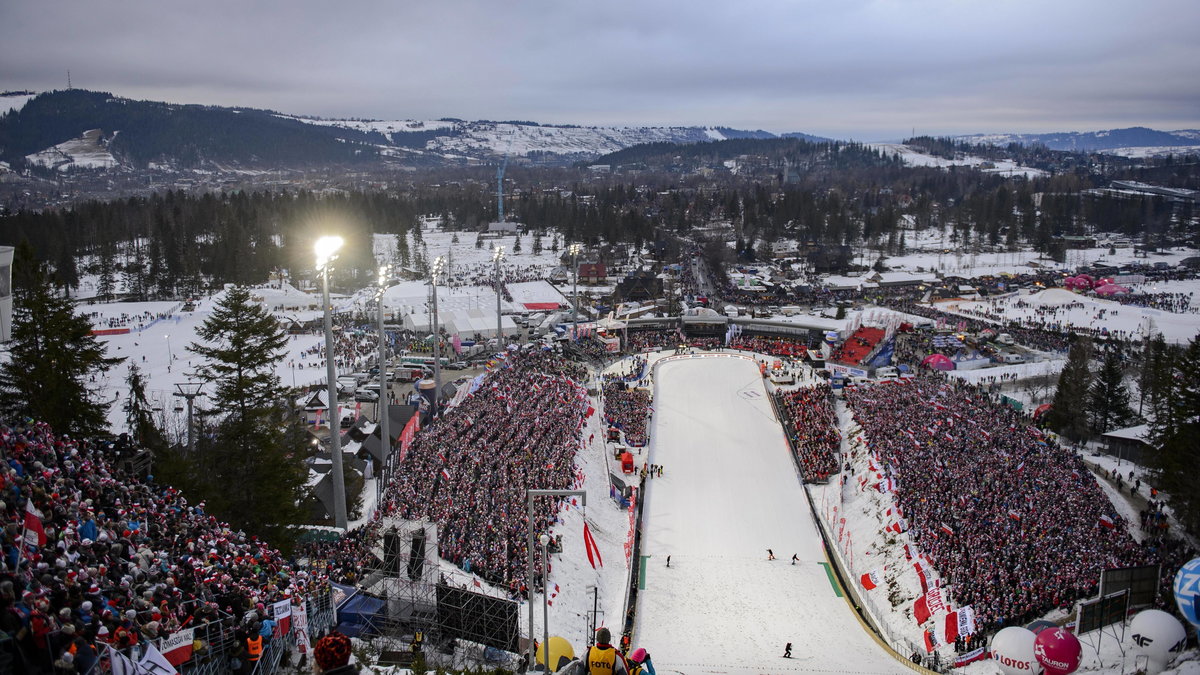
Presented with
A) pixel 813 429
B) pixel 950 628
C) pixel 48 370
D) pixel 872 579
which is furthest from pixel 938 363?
pixel 48 370

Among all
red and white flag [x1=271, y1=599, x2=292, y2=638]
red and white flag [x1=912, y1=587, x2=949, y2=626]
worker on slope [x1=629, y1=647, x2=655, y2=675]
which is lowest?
red and white flag [x1=912, y1=587, x2=949, y2=626]

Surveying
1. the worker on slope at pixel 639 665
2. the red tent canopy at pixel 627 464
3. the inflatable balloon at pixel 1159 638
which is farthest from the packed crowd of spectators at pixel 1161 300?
the worker on slope at pixel 639 665

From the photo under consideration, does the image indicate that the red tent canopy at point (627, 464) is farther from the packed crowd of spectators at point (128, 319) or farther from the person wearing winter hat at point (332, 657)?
the packed crowd of spectators at point (128, 319)

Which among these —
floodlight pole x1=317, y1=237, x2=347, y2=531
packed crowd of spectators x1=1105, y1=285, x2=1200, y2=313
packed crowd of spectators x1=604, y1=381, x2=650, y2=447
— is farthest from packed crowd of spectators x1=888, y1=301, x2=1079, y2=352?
floodlight pole x1=317, y1=237, x2=347, y2=531

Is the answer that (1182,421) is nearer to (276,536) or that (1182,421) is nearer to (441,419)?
(441,419)

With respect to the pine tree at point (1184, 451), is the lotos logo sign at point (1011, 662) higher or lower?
lower

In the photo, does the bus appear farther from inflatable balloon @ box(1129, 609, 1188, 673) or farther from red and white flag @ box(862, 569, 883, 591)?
inflatable balloon @ box(1129, 609, 1188, 673)

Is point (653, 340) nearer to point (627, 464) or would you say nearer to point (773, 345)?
point (773, 345)

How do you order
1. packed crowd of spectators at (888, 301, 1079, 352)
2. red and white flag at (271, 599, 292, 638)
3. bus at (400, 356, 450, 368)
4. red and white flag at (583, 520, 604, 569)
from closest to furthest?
1. red and white flag at (271, 599, 292, 638)
2. red and white flag at (583, 520, 604, 569)
3. bus at (400, 356, 450, 368)
4. packed crowd of spectators at (888, 301, 1079, 352)
